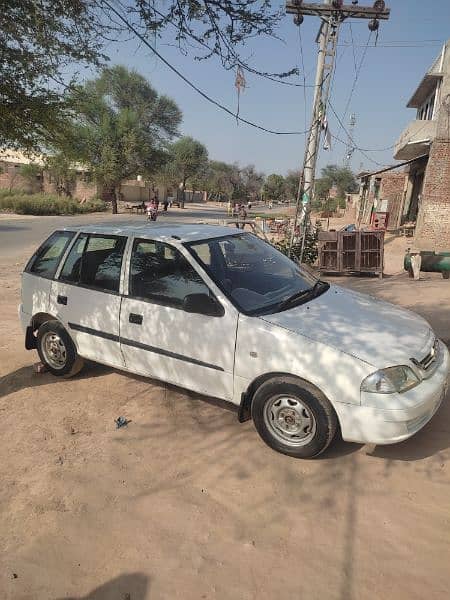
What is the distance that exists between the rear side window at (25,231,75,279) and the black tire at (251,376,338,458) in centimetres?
263

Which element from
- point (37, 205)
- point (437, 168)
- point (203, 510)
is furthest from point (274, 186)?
point (203, 510)

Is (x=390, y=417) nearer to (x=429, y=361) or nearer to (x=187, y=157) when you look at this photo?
(x=429, y=361)

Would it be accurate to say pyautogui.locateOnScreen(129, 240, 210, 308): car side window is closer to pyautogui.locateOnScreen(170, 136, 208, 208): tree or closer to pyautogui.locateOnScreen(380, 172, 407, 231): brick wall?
pyautogui.locateOnScreen(380, 172, 407, 231): brick wall

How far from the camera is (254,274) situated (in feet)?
12.8

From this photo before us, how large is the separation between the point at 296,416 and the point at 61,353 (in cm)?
266

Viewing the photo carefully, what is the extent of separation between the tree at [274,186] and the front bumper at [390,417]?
92842 mm

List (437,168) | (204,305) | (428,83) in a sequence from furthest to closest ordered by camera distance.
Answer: (428,83) < (437,168) < (204,305)

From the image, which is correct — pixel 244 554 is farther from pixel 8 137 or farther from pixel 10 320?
pixel 10 320

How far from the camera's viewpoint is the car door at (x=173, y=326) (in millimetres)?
3369

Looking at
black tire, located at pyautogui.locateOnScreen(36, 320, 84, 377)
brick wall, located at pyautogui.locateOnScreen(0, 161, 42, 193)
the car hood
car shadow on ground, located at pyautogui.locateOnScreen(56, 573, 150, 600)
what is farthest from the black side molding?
brick wall, located at pyautogui.locateOnScreen(0, 161, 42, 193)

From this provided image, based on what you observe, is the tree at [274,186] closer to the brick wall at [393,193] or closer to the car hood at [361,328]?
the brick wall at [393,193]

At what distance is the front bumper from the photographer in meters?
2.83

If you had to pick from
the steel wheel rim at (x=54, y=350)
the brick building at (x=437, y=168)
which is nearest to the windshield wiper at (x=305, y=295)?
the steel wheel rim at (x=54, y=350)

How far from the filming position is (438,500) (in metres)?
2.81
